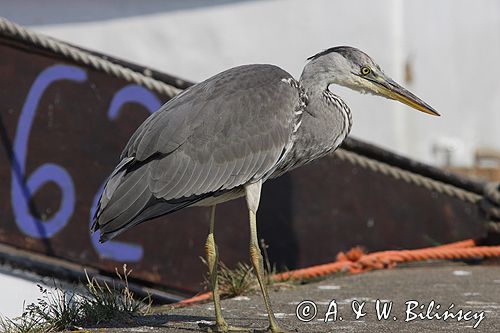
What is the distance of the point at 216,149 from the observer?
14.2 ft

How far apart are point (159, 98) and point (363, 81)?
6.01ft

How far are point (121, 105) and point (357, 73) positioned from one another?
1879mm

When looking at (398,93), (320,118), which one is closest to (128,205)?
(320,118)

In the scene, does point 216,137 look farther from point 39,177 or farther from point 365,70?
point 39,177

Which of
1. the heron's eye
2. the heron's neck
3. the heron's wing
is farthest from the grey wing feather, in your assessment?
the heron's eye

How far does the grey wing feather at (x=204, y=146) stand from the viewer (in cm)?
425

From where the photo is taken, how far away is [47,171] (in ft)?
19.4

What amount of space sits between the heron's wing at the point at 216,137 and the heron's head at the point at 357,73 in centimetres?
26

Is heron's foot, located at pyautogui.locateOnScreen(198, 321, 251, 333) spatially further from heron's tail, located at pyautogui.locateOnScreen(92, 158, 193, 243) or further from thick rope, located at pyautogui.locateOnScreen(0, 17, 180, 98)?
thick rope, located at pyautogui.locateOnScreen(0, 17, 180, 98)

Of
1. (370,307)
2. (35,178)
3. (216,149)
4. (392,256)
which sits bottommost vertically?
(370,307)

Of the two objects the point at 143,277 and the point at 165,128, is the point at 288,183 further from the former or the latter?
the point at 165,128

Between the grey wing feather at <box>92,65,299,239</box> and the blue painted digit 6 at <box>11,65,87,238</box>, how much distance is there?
1624mm

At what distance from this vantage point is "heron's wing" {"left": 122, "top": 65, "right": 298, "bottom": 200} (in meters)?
4.27

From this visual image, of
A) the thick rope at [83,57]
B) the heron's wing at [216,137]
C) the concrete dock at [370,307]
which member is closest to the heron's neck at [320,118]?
the heron's wing at [216,137]
